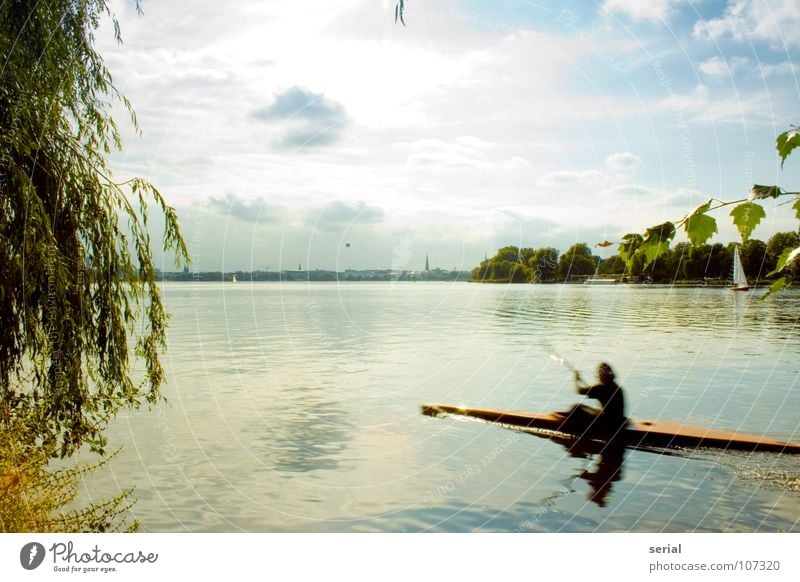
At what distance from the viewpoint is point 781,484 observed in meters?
5.20

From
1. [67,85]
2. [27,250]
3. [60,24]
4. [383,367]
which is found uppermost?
[60,24]

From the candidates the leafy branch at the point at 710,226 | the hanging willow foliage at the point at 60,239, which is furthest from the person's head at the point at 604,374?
the leafy branch at the point at 710,226

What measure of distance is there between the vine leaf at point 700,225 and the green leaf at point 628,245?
10cm

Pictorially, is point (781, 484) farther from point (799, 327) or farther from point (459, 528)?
point (799, 327)

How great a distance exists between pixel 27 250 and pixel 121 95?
1524mm

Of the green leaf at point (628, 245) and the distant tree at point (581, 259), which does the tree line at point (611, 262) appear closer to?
the distant tree at point (581, 259)

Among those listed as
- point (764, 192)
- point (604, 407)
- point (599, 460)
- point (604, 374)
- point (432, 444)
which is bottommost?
point (432, 444)

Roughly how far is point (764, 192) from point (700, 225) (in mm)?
154

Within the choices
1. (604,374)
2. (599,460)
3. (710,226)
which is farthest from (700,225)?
(599,460)

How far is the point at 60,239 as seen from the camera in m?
3.80

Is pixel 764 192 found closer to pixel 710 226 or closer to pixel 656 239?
pixel 710 226

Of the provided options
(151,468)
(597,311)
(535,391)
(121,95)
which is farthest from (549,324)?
(121,95)
